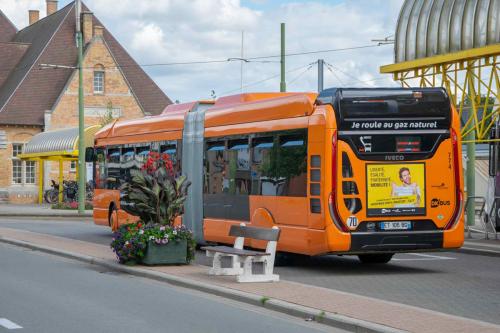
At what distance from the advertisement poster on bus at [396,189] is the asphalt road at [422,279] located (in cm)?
107

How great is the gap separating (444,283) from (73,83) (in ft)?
180

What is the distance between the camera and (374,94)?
17578 millimetres

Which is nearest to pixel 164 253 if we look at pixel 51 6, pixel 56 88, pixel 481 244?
pixel 481 244

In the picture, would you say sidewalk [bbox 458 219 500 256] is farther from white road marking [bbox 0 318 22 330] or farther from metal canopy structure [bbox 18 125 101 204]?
metal canopy structure [bbox 18 125 101 204]

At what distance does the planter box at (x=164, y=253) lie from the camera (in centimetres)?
1828

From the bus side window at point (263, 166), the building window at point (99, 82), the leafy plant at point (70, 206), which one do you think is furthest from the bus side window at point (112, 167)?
the building window at point (99, 82)

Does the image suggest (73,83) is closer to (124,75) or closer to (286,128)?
(124,75)

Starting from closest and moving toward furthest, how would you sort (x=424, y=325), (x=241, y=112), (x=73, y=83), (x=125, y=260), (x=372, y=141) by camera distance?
1. (x=424, y=325)
2. (x=372, y=141)
3. (x=125, y=260)
4. (x=241, y=112)
5. (x=73, y=83)

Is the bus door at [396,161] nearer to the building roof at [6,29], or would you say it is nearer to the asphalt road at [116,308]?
the asphalt road at [116,308]

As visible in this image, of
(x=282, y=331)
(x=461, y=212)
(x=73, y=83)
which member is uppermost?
(x=73, y=83)

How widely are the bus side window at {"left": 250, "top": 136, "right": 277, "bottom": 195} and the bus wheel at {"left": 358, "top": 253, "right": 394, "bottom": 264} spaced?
230 centimetres

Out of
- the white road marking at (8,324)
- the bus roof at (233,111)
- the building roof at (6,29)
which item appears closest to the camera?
the white road marking at (8,324)

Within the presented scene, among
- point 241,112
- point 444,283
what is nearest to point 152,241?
point 241,112

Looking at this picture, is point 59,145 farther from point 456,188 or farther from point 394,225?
point 394,225
